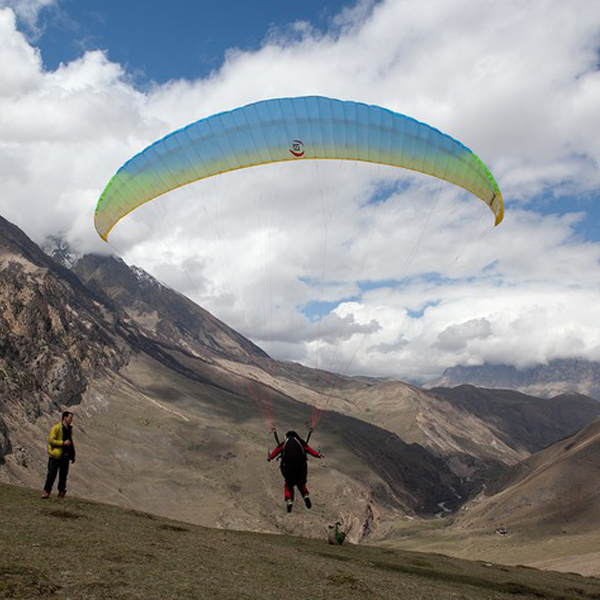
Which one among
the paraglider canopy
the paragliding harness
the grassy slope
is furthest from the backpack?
the paraglider canopy

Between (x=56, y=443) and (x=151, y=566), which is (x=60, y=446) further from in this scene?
(x=151, y=566)

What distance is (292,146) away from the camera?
2241 cm

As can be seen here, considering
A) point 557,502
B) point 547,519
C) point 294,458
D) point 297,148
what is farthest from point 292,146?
point 557,502

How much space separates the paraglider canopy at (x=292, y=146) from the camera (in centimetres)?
2162

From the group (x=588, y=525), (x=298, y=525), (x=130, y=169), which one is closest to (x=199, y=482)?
(x=298, y=525)

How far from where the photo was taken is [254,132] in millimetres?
21969

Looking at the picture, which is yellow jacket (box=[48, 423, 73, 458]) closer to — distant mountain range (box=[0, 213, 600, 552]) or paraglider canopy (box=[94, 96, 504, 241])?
paraglider canopy (box=[94, 96, 504, 241])

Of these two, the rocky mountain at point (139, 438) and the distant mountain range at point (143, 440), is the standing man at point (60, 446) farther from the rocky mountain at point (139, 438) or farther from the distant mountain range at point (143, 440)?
the rocky mountain at point (139, 438)

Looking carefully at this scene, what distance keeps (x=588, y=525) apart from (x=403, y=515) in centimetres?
7068

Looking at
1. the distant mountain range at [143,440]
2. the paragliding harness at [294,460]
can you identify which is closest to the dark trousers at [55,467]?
the paragliding harness at [294,460]

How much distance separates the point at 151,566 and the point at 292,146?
659 inches

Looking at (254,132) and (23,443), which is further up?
(254,132)

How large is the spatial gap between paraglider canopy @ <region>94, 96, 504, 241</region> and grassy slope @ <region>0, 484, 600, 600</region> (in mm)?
13446

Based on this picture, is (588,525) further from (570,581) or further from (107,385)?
(107,385)
